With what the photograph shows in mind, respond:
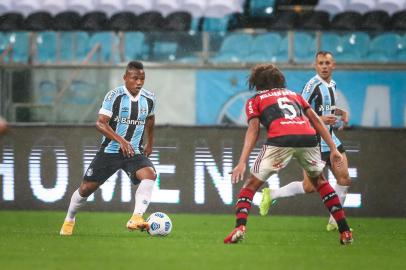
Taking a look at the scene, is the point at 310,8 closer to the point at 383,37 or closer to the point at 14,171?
the point at 383,37

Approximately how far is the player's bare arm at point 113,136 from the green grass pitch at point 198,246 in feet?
2.96

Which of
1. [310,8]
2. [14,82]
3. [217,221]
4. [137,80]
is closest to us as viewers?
[137,80]

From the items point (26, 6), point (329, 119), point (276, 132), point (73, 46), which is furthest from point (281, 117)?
point (26, 6)

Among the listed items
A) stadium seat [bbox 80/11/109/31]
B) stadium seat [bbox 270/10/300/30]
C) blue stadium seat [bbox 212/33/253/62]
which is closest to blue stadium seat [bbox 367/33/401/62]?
blue stadium seat [bbox 212/33/253/62]

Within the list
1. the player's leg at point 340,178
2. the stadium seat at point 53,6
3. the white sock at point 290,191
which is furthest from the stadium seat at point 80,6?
the player's leg at point 340,178

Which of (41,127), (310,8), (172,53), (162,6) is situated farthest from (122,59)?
(310,8)

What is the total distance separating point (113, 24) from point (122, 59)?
3.04 metres

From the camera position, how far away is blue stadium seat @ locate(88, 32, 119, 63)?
1708 cm

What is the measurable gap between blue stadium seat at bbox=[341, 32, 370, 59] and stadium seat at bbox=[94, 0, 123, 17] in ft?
17.7

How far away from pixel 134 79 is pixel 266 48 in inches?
253

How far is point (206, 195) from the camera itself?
585 inches

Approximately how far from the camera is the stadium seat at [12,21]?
65.9 ft

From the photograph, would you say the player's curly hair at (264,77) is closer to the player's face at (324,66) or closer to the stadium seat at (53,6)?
the player's face at (324,66)

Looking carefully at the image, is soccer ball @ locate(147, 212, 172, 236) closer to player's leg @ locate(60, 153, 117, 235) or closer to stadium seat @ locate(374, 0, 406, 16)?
player's leg @ locate(60, 153, 117, 235)
